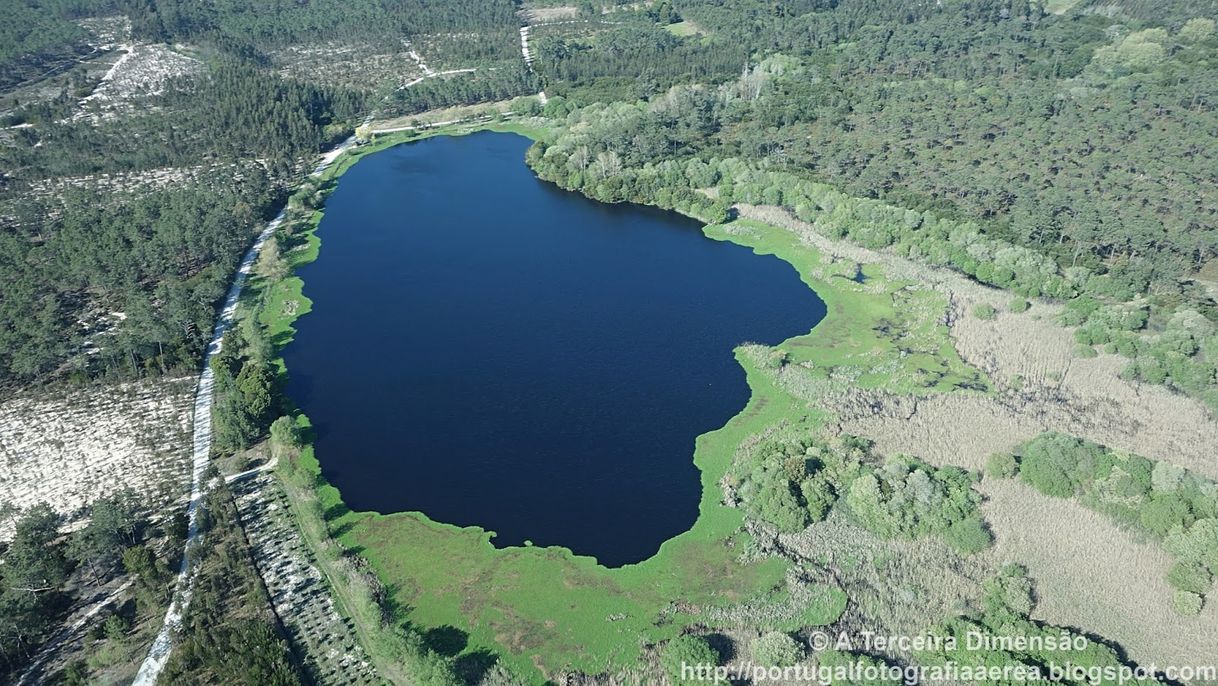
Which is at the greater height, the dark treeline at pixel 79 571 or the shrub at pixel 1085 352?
the dark treeline at pixel 79 571

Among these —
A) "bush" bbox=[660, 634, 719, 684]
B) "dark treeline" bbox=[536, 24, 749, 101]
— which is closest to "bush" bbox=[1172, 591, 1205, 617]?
"bush" bbox=[660, 634, 719, 684]

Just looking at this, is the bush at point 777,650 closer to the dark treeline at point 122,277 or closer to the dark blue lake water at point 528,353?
the dark blue lake water at point 528,353

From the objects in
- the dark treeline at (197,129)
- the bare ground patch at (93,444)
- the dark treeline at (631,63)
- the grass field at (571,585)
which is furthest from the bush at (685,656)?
the dark treeline at (631,63)

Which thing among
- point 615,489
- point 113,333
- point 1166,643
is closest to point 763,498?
point 615,489

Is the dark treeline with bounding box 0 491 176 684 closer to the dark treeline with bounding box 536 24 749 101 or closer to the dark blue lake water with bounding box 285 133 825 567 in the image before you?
the dark blue lake water with bounding box 285 133 825 567

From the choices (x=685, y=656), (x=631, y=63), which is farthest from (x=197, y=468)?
(x=631, y=63)
